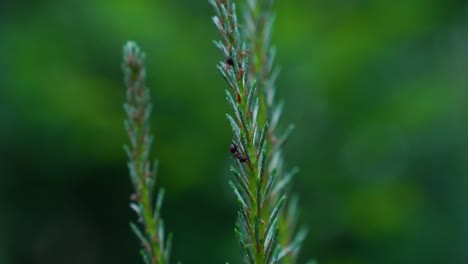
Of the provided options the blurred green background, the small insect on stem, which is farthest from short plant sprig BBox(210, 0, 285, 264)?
the blurred green background

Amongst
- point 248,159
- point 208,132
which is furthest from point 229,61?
point 208,132

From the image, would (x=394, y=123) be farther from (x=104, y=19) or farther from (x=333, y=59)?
(x=104, y=19)

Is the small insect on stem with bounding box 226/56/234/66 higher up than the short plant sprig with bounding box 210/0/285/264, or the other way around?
the small insect on stem with bounding box 226/56/234/66

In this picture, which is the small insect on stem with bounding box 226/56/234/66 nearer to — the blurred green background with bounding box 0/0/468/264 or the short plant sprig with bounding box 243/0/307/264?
the short plant sprig with bounding box 243/0/307/264

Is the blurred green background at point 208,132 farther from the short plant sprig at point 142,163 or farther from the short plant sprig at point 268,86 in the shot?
the short plant sprig at point 142,163

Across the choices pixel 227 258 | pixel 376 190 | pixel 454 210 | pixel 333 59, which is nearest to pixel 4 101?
pixel 227 258

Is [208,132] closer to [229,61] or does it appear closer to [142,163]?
[142,163]
